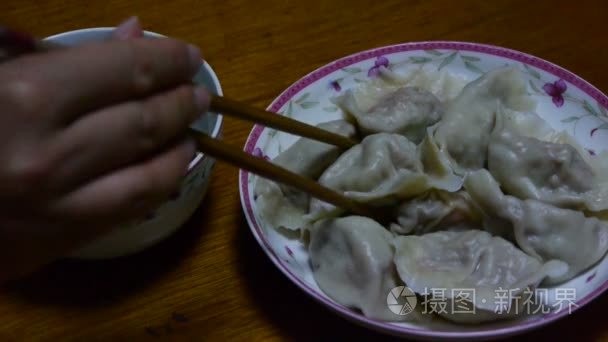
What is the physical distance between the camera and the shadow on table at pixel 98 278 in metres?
1.27

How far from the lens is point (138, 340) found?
1208mm

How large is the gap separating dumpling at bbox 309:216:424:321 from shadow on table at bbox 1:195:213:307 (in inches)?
12.3

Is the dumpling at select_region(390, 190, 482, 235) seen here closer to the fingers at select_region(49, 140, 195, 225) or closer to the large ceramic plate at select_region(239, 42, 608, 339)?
the large ceramic plate at select_region(239, 42, 608, 339)

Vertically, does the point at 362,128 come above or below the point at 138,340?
above

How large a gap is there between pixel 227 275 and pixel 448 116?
0.61 m

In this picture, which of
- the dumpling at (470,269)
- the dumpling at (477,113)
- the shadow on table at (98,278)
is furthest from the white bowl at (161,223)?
the dumpling at (477,113)

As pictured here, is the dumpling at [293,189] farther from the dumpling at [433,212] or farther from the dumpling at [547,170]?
the dumpling at [547,170]

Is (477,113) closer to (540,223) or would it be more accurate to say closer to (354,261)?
(540,223)

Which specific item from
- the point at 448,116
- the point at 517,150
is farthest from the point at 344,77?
the point at 517,150

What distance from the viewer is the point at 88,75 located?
71 cm

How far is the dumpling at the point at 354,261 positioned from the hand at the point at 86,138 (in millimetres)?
464

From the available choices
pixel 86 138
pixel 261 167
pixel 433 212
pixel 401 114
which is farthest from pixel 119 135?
pixel 401 114

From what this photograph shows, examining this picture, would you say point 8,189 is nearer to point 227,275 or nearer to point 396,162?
point 227,275

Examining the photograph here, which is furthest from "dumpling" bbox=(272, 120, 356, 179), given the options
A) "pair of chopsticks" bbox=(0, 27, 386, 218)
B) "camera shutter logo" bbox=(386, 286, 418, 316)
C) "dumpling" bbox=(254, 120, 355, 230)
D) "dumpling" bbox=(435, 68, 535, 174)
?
"camera shutter logo" bbox=(386, 286, 418, 316)
